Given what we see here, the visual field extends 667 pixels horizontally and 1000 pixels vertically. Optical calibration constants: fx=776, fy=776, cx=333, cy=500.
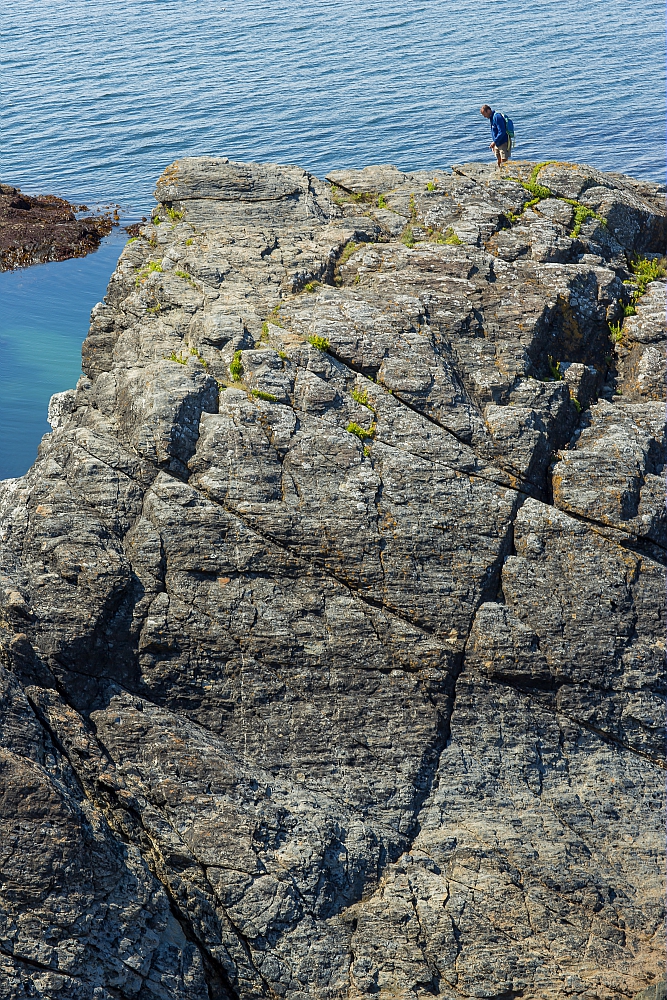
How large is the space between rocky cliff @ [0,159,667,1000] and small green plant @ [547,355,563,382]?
55mm

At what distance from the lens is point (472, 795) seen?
1542cm

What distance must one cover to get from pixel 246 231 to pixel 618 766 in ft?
54.4

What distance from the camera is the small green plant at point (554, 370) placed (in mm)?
18453

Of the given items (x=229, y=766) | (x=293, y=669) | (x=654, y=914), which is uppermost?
(x=293, y=669)

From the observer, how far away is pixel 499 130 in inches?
994

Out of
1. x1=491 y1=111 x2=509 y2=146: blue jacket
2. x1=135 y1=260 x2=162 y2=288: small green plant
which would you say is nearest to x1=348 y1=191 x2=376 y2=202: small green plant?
x1=491 y1=111 x2=509 y2=146: blue jacket

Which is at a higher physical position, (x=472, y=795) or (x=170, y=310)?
(x=170, y=310)

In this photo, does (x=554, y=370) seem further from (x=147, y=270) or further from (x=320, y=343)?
(x=147, y=270)

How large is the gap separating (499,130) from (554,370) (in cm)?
1116

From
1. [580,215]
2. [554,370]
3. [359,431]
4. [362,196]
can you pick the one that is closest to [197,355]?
[359,431]

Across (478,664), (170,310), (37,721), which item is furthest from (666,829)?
(170,310)

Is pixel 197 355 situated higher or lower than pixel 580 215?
lower

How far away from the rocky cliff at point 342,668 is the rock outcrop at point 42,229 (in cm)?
2489

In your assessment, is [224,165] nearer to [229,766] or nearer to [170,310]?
[170,310]
